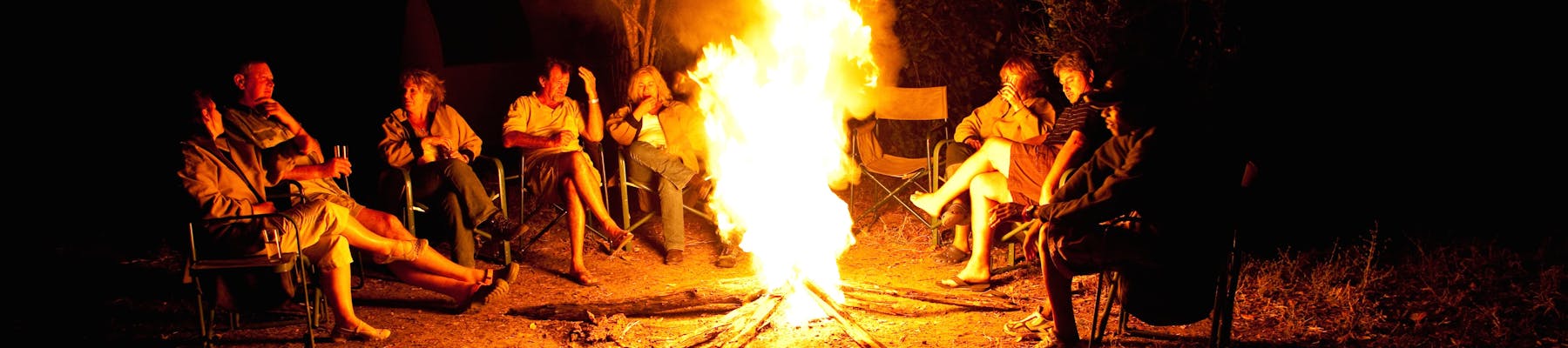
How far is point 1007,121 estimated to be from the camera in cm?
523

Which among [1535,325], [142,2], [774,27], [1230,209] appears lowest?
[1535,325]

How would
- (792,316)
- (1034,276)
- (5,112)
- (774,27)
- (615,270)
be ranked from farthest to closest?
(5,112) → (774,27) → (615,270) → (1034,276) → (792,316)

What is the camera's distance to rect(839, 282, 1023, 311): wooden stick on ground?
4.13 meters

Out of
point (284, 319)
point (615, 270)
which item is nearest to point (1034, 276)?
point (615, 270)

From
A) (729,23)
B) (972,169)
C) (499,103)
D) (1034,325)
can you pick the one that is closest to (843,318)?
(1034,325)

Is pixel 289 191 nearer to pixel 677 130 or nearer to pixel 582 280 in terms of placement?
pixel 582 280

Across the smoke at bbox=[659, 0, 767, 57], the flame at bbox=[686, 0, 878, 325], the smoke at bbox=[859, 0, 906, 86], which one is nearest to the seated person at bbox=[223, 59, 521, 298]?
the flame at bbox=[686, 0, 878, 325]

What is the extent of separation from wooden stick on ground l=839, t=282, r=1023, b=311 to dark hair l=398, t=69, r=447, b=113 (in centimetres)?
222

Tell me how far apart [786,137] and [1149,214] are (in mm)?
2627

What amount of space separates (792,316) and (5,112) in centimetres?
601

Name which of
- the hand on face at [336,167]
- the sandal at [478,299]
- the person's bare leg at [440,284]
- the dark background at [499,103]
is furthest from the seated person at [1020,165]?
the hand on face at [336,167]

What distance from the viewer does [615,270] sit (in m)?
5.18

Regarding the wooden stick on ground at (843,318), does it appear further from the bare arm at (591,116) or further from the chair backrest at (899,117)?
the bare arm at (591,116)

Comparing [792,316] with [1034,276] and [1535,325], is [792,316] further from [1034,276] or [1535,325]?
[1535,325]
